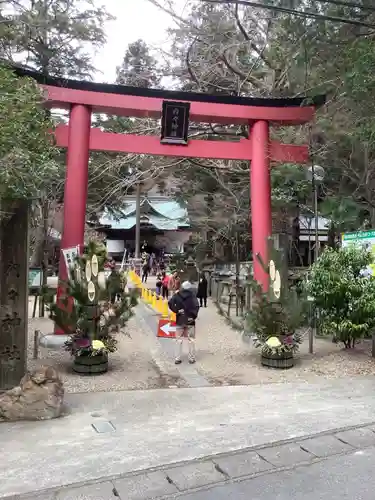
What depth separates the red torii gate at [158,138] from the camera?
1069cm

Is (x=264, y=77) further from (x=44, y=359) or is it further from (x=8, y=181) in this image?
(x=8, y=181)

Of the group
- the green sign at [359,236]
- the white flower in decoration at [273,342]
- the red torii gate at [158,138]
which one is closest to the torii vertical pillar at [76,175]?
the red torii gate at [158,138]

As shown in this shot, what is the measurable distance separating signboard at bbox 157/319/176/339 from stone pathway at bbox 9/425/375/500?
21.8ft

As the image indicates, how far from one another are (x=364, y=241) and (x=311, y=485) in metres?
6.24

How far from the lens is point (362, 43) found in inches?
293

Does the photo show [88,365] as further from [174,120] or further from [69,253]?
[174,120]

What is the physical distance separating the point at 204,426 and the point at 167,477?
134 centimetres

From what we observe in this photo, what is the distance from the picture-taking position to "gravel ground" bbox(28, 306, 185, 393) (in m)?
7.21

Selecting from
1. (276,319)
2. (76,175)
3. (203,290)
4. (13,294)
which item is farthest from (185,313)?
(203,290)

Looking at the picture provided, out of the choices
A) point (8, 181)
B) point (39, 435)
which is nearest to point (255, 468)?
point (39, 435)

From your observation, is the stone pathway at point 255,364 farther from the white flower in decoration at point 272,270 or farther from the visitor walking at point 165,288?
the visitor walking at point 165,288

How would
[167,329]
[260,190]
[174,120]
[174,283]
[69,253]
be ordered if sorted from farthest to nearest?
[174,283] → [260,190] → [167,329] → [174,120] → [69,253]

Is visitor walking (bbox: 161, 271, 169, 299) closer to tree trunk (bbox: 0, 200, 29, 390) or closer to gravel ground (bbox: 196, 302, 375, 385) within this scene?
gravel ground (bbox: 196, 302, 375, 385)

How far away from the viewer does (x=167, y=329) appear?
11430 mm
